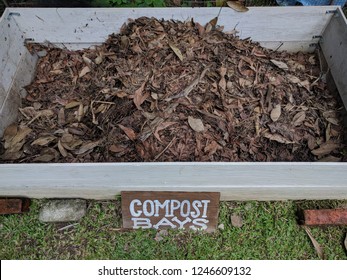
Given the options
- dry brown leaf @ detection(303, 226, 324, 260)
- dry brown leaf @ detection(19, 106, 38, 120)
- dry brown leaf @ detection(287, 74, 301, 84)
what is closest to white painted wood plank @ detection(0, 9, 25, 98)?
dry brown leaf @ detection(19, 106, 38, 120)

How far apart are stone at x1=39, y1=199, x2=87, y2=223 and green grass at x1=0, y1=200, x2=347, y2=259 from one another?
47 millimetres

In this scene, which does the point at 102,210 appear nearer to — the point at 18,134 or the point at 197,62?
the point at 18,134

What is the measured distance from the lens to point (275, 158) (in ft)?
6.95

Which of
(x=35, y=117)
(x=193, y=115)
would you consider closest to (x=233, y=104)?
(x=193, y=115)

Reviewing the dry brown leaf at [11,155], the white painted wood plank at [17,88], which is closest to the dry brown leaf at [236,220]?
the dry brown leaf at [11,155]

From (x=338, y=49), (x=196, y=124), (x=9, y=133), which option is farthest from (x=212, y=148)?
(x=9, y=133)

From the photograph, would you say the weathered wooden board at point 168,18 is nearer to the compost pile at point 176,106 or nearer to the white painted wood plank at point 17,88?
the compost pile at point 176,106

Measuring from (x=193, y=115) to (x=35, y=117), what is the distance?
1146 mm

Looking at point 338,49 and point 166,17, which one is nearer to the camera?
point 338,49

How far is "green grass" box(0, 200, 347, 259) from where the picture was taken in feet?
6.86

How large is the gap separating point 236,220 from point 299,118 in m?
0.82

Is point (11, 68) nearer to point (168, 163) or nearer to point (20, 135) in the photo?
point (20, 135)

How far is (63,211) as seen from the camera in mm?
2141

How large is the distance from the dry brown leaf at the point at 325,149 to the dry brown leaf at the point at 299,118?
21cm
